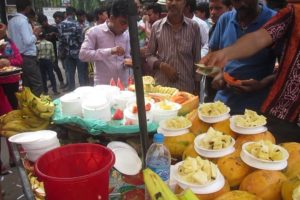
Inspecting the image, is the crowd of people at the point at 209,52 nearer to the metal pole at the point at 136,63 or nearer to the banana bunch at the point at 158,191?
the metal pole at the point at 136,63

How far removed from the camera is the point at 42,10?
986 centimetres

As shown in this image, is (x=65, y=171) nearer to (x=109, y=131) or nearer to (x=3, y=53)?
(x=109, y=131)

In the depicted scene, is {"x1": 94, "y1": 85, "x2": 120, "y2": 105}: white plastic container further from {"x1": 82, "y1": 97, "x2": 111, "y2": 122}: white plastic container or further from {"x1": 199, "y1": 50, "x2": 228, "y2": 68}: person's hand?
{"x1": 199, "y1": 50, "x2": 228, "y2": 68}: person's hand

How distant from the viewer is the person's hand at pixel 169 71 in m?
3.27

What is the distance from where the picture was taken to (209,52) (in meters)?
2.33

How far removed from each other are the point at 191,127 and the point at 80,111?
34.3 inches

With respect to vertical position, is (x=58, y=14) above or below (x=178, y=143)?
above

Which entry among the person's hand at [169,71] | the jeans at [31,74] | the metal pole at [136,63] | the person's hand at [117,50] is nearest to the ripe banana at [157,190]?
the metal pole at [136,63]

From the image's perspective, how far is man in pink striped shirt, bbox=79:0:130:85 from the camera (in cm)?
355

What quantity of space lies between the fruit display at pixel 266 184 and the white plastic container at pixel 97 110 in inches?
43.5

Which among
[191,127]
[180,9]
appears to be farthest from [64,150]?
[180,9]

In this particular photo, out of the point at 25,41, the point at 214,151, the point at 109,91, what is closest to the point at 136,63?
the point at 214,151

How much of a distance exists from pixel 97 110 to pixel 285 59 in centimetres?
136

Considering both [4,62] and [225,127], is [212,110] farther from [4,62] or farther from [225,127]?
[4,62]
